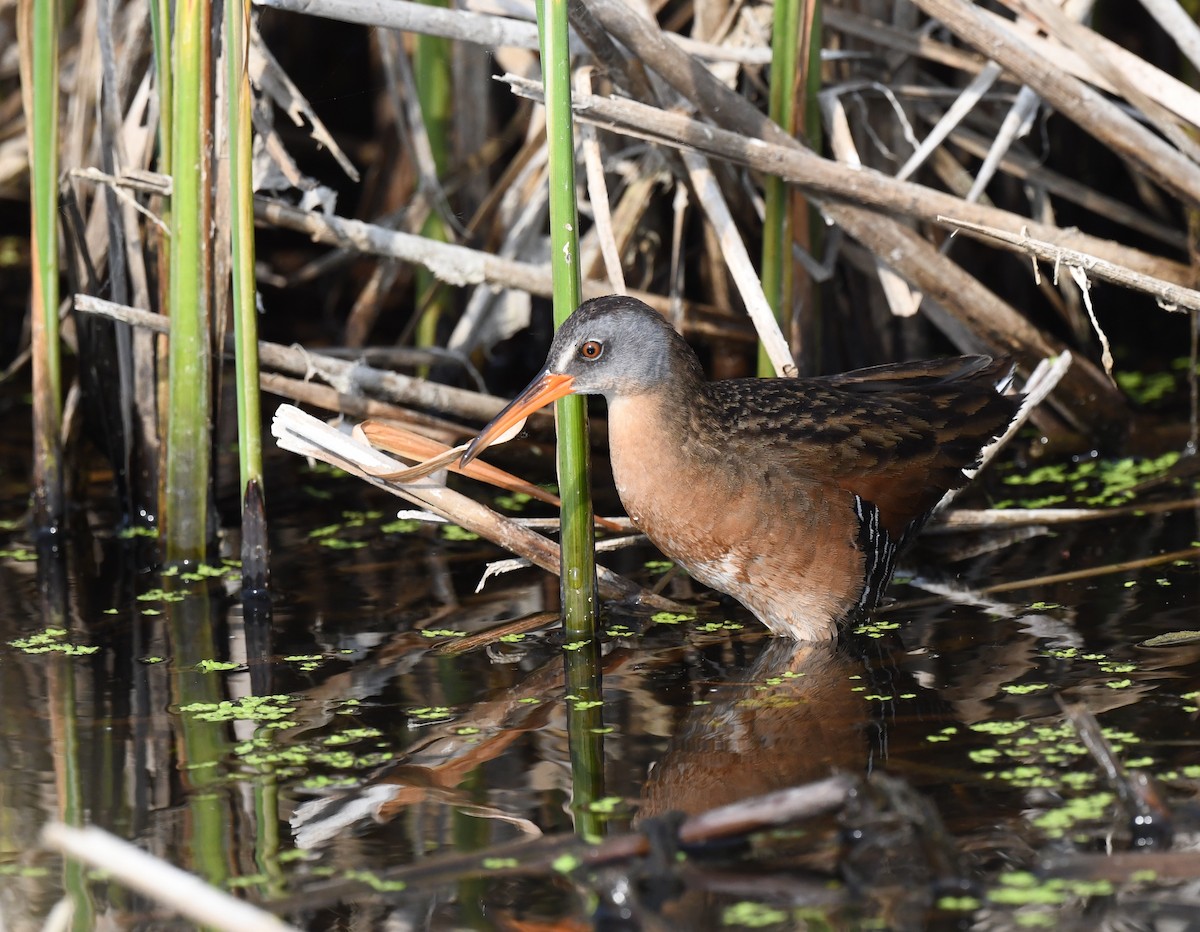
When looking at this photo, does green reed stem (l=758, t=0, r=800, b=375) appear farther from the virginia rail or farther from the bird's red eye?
the bird's red eye

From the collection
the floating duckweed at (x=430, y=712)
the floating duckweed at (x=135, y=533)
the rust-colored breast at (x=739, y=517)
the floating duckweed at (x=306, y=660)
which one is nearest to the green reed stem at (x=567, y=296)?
the rust-colored breast at (x=739, y=517)

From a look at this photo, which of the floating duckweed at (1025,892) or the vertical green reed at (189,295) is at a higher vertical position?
the vertical green reed at (189,295)

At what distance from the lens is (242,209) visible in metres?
3.52

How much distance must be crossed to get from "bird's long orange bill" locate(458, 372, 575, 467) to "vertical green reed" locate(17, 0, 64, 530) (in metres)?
1.39

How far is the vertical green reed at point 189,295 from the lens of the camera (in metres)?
3.61

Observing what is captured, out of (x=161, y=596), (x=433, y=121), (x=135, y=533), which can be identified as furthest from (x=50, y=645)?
(x=433, y=121)

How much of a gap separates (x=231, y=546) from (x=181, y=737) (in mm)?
1370

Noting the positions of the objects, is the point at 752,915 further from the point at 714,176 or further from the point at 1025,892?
the point at 714,176

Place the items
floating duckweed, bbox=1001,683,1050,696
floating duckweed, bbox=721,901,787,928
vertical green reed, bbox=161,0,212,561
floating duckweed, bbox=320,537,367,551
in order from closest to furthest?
floating duckweed, bbox=721,901,787,928
floating duckweed, bbox=1001,683,1050,696
vertical green reed, bbox=161,0,212,561
floating duckweed, bbox=320,537,367,551

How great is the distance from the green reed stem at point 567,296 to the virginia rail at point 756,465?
0.24 ft

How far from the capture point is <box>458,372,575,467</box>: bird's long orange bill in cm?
338

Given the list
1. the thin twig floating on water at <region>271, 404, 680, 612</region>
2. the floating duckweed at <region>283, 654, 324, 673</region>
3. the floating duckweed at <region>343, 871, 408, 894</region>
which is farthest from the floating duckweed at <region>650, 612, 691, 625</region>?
the floating duckweed at <region>343, 871, 408, 894</region>

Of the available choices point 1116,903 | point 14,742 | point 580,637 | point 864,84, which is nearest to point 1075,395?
point 864,84

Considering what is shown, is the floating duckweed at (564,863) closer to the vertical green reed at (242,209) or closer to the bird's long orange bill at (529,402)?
the bird's long orange bill at (529,402)
